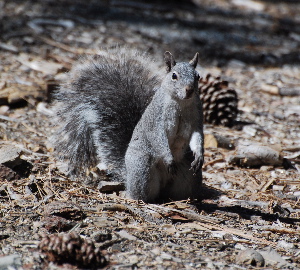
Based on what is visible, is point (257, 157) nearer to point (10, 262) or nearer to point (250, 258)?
point (250, 258)

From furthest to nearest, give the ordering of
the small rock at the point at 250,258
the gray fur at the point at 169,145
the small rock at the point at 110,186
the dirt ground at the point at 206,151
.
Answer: the small rock at the point at 110,186 → the gray fur at the point at 169,145 → the dirt ground at the point at 206,151 → the small rock at the point at 250,258

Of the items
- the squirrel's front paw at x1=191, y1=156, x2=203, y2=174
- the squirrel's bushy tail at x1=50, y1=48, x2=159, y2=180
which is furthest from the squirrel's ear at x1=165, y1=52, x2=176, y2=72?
the squirrel's front paw at x1=191, y1=156, x2=203, y2=174

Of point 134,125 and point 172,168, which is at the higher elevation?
point 134,125

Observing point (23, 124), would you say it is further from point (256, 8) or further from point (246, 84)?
point (256, 8)

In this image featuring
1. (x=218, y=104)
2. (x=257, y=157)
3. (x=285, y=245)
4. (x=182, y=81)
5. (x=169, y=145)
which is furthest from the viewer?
(x=218, y=104)

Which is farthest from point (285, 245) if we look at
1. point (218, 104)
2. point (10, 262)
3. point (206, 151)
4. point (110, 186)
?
point (218, 104)

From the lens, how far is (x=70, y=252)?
71.2 inches

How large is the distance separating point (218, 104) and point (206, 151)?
560 mm

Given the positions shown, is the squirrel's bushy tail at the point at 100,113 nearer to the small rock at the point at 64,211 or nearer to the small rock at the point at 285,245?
the small rock at the point at 64,211

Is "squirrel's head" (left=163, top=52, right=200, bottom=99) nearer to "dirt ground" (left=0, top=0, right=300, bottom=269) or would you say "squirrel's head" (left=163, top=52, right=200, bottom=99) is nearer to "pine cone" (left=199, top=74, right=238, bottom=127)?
"dirt ground" (left=0, top=0, right=300, bottom=269)

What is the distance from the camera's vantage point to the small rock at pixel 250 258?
77.4 inches

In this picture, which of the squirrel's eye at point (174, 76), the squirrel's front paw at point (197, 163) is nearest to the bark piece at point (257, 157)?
the squirrel's front paw at point (197, 163)

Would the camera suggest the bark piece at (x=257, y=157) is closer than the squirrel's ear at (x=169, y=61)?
No

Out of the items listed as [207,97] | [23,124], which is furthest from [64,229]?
[207,97]
